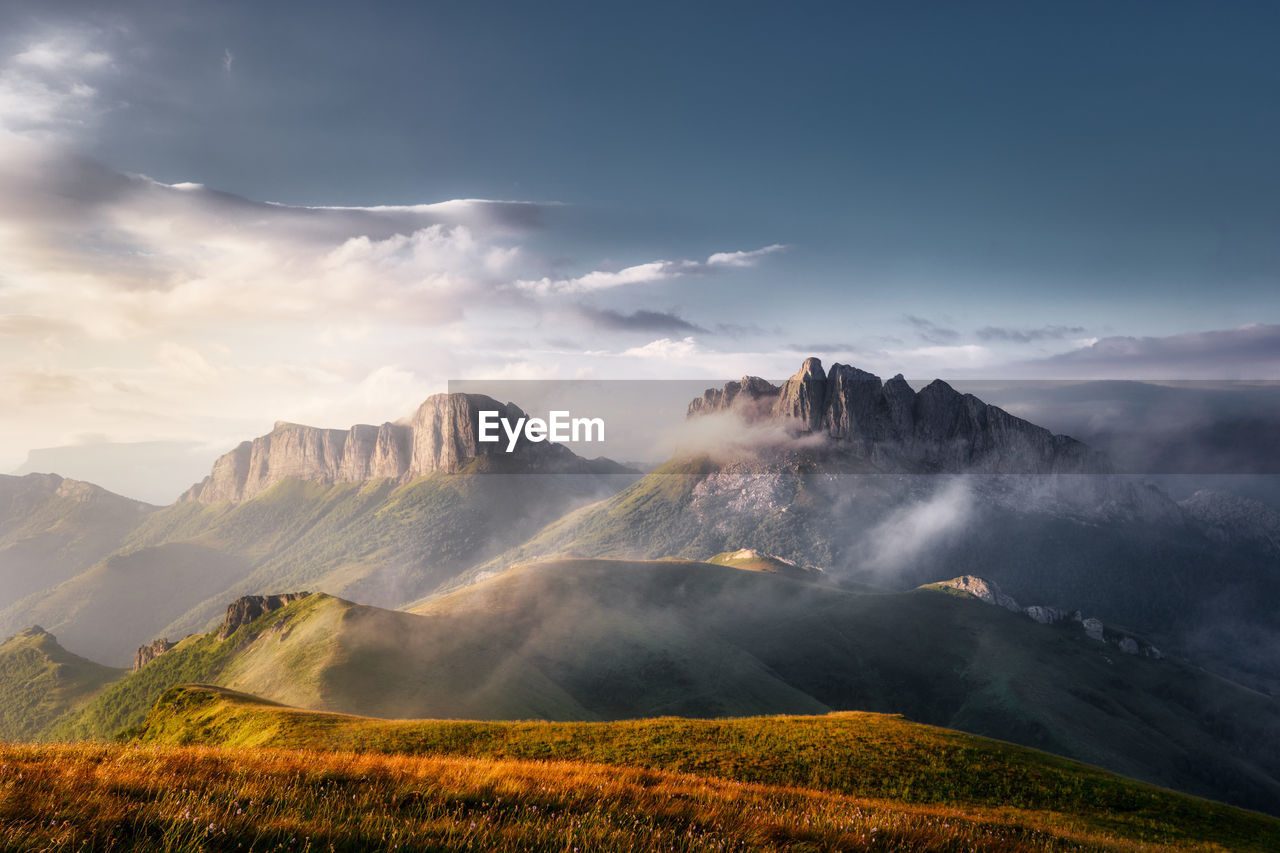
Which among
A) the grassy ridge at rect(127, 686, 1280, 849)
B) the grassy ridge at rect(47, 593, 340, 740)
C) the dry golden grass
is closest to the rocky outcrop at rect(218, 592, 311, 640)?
the grassy ridge at rect(47, 593, 340, 740)

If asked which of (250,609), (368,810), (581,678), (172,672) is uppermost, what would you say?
(368,810)

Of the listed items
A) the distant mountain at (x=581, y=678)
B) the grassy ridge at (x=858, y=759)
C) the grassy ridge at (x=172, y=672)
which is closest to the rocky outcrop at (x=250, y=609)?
the distant mountain at (x=581, y=678)

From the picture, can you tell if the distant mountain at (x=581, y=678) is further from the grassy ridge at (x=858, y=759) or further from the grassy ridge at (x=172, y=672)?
the grassy ridge at (x=858, y=759)

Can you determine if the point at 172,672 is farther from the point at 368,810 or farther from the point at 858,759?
the point at 368,810

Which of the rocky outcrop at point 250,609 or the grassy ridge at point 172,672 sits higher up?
the rocky outcrop at point 250,609

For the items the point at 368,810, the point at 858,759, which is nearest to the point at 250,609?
the point at 858,759

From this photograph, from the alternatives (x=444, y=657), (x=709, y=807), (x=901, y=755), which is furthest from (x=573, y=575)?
(x=709, y=807)
